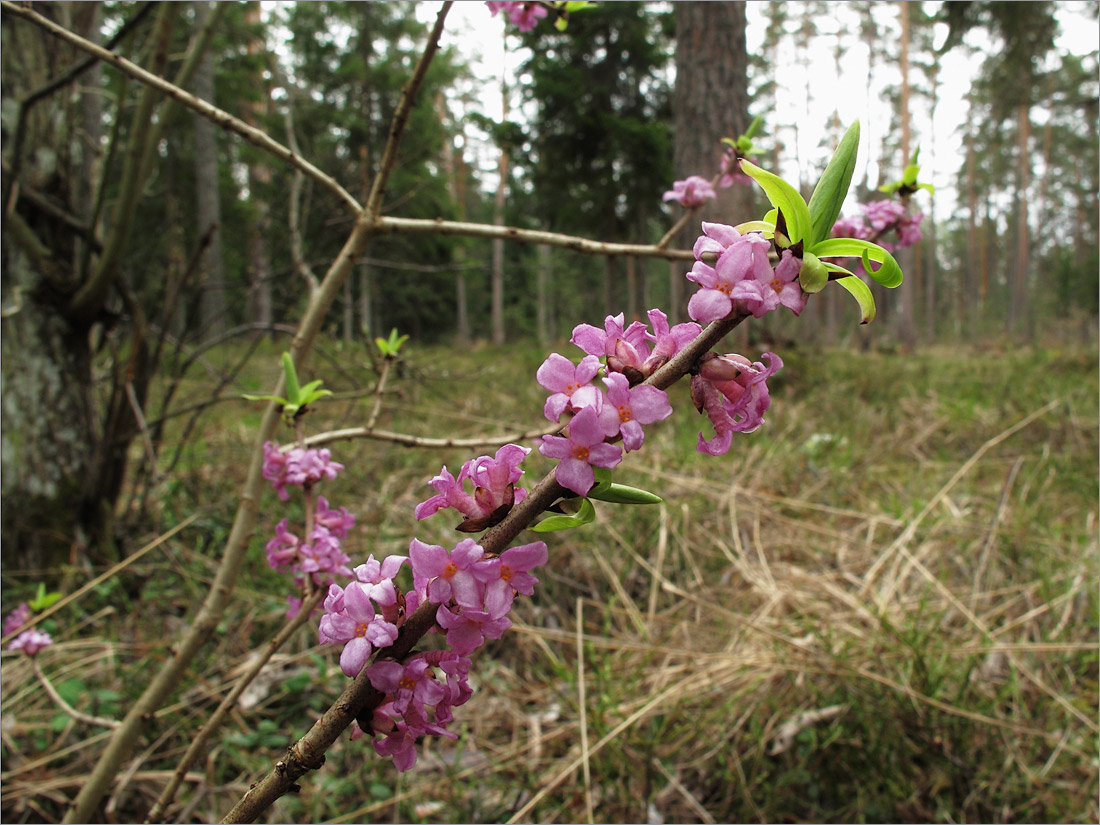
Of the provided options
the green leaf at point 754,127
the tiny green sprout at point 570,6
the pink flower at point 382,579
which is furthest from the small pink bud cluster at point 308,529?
the green leaf at point 754,127

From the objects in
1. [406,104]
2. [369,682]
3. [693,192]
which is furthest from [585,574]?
[369,682]

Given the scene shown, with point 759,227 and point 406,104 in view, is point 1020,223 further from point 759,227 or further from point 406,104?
point 759,227

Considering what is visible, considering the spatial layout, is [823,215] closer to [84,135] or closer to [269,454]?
[269,454]

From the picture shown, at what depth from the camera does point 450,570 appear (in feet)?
1.53

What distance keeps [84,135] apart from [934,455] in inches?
198

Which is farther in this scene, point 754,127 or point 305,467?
point 754,127

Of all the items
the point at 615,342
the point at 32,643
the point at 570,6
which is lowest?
the point at 32,643

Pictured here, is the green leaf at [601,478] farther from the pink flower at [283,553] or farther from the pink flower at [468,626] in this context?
the pink flower at [283,553]

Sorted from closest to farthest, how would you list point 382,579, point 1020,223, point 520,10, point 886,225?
point 382,579
point 520,10
point 886,225
point 1020,223

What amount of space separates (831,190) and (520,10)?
1225mm

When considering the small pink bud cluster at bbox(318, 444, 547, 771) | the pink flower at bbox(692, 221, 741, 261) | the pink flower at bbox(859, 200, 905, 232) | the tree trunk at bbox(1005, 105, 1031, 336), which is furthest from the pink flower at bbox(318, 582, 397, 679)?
the tree trunk at bbox(1005, 105, 1031, 336)

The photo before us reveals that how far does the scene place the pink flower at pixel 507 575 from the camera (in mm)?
458

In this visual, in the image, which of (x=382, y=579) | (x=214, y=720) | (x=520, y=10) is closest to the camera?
(x=382, y=579)

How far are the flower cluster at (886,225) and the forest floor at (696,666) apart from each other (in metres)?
1.11
